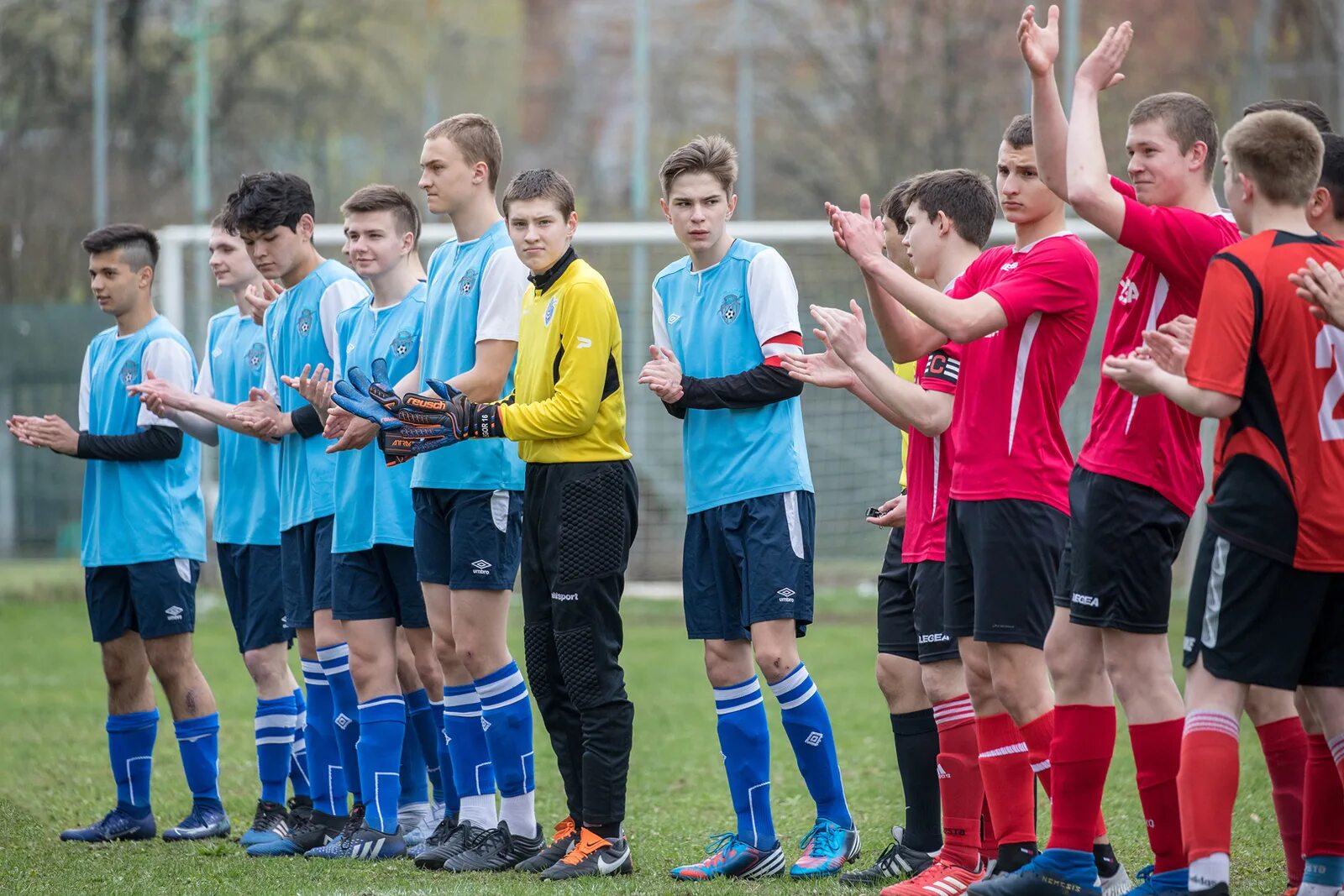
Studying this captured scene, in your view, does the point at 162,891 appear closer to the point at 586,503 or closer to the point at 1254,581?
the point at 586,503

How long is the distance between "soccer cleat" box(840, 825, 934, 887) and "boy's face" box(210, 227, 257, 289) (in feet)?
12.9

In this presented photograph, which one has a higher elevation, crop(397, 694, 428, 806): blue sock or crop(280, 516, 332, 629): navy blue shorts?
crop(280, 516, 332, 629): navy blue shorts

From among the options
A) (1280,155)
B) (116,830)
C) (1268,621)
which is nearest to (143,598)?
(116,830)

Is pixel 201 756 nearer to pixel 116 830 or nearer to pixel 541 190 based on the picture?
pixel 116 830

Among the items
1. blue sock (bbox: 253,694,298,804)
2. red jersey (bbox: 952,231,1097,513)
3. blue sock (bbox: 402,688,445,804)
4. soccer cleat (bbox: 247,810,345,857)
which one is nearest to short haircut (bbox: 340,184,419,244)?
blue sock (bbox: 402,688,445,804)

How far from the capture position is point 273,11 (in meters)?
20.9

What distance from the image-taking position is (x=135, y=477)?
22.4 feet

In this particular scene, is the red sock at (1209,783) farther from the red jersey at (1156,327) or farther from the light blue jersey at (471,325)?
the light blue jersey at (471,325)

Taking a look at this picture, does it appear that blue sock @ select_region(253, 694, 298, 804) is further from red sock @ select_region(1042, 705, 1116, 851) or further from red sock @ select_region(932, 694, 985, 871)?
red sock @ select_region(1042, 705, 1116, 851)

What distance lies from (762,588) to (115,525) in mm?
3143

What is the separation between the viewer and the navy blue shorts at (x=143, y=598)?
6.68m

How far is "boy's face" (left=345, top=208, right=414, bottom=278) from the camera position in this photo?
6.16 m

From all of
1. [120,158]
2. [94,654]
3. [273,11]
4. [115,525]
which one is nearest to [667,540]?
[94,654]

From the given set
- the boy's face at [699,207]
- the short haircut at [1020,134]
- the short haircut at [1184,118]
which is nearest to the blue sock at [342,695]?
the boy's face at [699,207]
